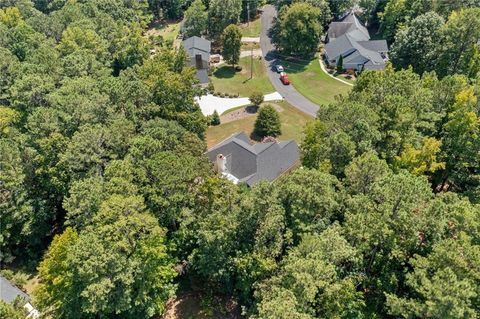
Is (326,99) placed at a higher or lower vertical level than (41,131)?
lower

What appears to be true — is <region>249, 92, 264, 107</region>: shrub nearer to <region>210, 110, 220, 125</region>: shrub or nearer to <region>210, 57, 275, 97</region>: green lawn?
<region>210, 57, 275, 97</region>: green lawn

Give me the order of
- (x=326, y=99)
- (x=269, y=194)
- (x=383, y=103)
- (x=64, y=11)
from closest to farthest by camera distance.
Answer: (x=269, y=194) → (x=383, y=103) → (x=326, y=99) → (x=64, y=11)

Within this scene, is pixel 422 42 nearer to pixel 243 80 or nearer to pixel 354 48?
pixel 354 48

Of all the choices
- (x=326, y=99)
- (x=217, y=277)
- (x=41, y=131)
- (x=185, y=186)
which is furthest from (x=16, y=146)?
(x=326, y=99)

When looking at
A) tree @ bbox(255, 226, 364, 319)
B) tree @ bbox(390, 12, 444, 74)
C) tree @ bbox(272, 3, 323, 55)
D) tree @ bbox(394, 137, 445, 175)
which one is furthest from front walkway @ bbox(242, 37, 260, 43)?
tree @ bbox(255, 226, 364, 319)

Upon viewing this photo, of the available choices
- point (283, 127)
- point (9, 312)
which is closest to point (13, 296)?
point (9, 312)

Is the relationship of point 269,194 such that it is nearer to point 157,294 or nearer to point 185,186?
point 185,186

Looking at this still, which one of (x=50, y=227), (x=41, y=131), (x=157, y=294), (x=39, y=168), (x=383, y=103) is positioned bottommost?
(x=50, y=227)

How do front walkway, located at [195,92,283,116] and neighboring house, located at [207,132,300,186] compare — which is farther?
front walkway, located at [195,92,283,116]
